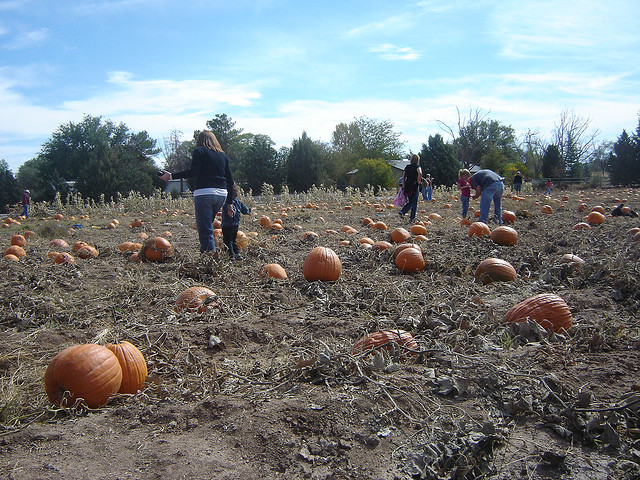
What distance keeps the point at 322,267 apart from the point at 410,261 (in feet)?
4.11

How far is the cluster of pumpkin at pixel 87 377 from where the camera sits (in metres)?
2.50

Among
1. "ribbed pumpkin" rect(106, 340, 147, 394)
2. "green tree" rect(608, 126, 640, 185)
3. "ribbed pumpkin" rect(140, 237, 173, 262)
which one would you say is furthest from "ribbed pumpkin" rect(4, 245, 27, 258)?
"green tree" rect(608, 126, 640, 185)

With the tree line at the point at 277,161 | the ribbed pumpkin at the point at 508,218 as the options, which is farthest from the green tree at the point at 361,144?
the ribbed pumpkin at the point at 508,218

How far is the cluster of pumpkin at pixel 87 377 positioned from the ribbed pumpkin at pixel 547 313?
2.88 m

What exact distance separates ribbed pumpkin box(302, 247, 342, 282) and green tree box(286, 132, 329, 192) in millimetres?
34956

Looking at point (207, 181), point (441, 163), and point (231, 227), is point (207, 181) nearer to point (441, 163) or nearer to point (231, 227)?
point (231, 227)

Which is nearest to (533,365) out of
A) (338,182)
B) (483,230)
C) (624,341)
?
(624,341)

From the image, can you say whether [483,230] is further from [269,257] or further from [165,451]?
[165,451]

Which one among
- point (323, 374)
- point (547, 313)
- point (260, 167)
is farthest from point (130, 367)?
point (260, 167)

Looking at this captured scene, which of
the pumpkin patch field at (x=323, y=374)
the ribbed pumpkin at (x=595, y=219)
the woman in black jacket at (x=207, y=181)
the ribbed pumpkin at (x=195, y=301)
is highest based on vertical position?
the woman in black jacket at (x=207, y=181)

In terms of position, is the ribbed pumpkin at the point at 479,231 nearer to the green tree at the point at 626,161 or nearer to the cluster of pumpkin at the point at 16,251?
the cluster of pumpkin at the point at 16,251

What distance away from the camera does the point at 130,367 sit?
2.79 metres

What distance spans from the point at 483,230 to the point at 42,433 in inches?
279

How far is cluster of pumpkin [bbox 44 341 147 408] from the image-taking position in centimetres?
250
